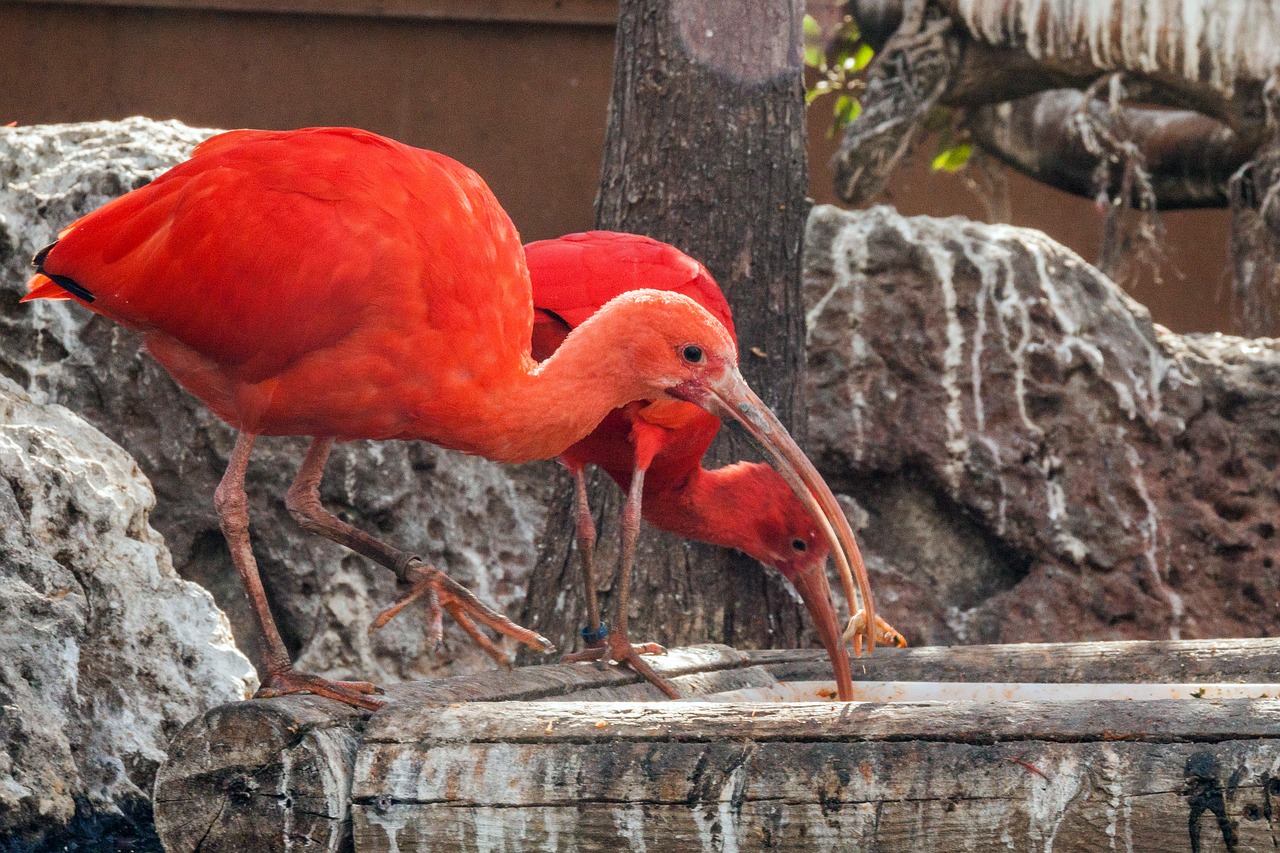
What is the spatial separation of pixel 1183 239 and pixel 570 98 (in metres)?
3.93

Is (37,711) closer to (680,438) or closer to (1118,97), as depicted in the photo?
(680,438)

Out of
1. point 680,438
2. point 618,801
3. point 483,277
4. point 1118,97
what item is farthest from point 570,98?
point 618,801

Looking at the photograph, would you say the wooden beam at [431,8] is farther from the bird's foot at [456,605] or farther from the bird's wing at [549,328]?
the bird's foot at [456,605]

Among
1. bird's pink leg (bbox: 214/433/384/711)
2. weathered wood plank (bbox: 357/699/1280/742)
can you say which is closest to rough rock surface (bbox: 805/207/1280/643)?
bird's pink leg (bbox: 214/433/384/711)

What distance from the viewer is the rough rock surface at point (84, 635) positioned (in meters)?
3.55

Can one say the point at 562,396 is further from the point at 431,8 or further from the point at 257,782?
the point at 431,8

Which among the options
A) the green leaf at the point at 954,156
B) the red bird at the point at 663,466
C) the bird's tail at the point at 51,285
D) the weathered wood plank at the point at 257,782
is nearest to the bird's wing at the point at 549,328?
the red bird at the point at 663,466

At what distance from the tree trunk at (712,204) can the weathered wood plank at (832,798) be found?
2.35m

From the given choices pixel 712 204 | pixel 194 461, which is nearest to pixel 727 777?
pixel 712 204

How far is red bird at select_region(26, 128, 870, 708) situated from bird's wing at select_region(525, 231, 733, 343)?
0.69m

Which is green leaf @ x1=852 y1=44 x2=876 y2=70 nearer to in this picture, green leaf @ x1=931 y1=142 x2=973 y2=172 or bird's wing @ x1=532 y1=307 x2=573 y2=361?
green leaf @ x1=931 y1=142 x2=973 y2=172

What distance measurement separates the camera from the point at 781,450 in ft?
12.2

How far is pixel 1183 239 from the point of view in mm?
9977

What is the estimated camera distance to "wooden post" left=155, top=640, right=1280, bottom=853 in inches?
99.1
